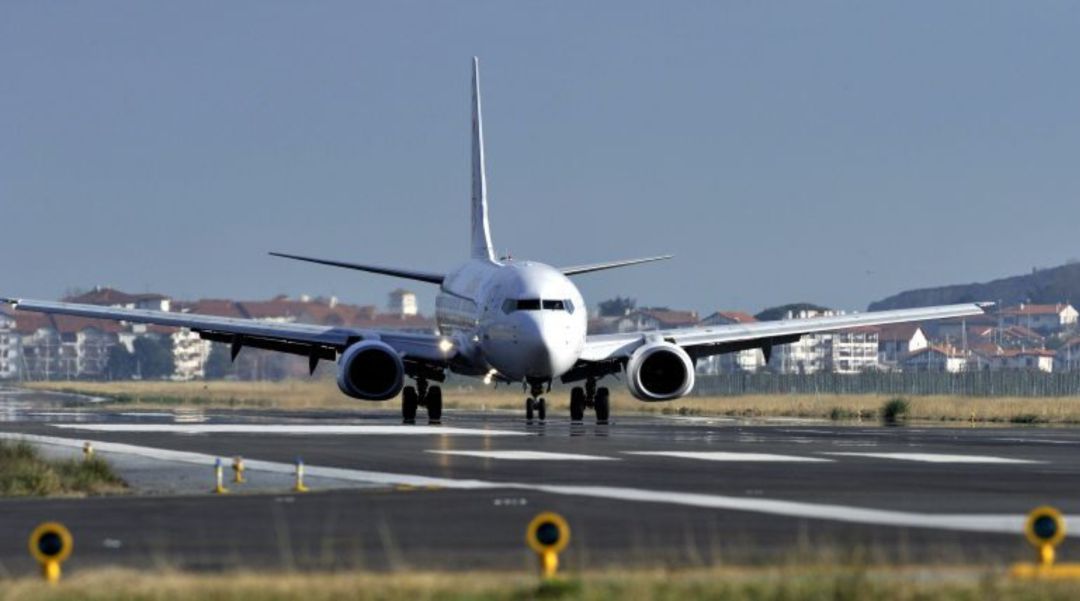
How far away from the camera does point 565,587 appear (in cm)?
1725

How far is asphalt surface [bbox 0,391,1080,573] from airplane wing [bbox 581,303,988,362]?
1638cm

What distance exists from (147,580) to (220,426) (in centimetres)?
3785

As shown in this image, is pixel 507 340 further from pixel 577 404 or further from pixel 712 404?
pixel 712 404

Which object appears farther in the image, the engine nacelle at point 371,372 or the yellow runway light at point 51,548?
the engine nacelle at point 371,372

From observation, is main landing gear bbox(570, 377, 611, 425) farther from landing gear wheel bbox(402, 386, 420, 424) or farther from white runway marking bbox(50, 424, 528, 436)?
white runway marking bbox(50, 424, 528, 436)

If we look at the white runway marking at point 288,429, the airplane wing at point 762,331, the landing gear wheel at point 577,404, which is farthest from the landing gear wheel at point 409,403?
the white runway marking at point 288,429

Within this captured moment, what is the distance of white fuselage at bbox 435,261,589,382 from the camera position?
196 ft

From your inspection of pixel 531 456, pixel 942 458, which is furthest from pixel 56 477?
pixel 942 458

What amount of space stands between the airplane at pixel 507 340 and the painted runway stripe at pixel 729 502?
2377 cm

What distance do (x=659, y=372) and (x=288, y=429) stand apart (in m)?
13.8

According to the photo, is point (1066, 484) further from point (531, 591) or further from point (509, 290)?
point (509, 290)

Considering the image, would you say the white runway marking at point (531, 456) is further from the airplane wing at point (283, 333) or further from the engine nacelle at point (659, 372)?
the airplane wing at point (283, 333)

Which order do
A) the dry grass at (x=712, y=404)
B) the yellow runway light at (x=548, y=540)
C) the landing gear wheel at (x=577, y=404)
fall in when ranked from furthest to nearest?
1. the dry grass at (x=712, y=404)
2. the landing gear wheel at (x=577, y=404)
3. the yellow runway light at (x=548, y=540)

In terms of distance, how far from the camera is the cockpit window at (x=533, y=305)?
2357 inches
